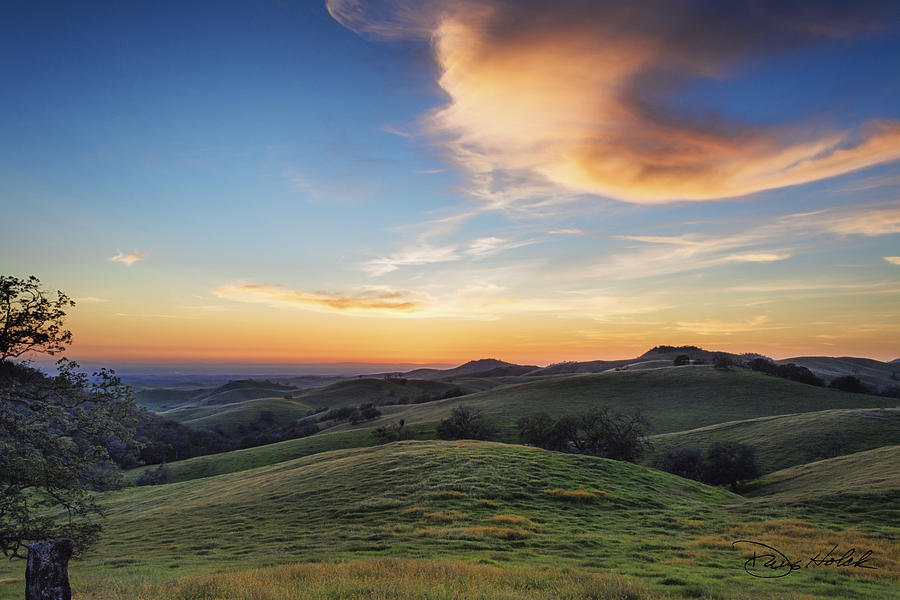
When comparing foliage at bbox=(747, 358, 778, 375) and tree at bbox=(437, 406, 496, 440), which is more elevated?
foliage at bbox=(747, 358, 778, 375)

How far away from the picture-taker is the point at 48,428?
20.7m

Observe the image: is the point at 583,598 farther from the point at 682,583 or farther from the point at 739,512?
the point at 739,512

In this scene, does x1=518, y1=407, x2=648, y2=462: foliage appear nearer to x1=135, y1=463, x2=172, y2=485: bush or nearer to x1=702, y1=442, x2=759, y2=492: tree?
x1=702, y1=442, x2=759, y2=492: tree

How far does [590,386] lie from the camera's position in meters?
127

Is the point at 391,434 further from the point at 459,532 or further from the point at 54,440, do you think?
the point at 54,440

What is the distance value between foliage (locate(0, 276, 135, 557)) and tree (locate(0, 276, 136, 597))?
0.11 ft

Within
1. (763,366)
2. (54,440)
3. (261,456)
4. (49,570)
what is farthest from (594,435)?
(763,366)

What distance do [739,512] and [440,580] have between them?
93.0ft

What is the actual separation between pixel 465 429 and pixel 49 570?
78.5 m

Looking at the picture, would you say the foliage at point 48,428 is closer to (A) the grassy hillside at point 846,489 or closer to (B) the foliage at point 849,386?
(A) the grassy hillside at point 846,489

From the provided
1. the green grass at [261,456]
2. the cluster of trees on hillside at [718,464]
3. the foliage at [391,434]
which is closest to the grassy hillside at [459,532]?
the cluster of trees on hillside at [718,464]

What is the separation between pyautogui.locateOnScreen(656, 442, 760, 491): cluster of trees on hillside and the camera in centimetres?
5509

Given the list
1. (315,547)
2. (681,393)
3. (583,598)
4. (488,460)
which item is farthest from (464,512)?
(681,393)

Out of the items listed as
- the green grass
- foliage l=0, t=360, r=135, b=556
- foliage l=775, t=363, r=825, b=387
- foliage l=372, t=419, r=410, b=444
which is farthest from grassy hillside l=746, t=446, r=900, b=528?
foliage l=775, t=363, r=825, b=387
